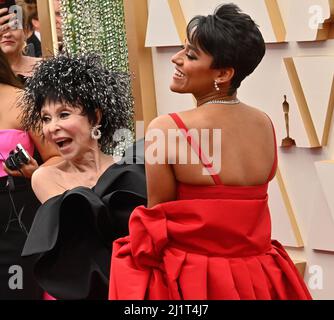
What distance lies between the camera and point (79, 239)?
112 inches

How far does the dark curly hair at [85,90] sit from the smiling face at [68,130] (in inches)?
0.8

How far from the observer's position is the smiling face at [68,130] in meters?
2.97

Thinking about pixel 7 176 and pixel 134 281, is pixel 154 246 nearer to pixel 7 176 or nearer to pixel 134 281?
pixel 134 281

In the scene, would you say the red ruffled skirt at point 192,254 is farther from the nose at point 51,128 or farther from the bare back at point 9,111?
the bare back at point 9,111

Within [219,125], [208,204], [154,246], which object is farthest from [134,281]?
[219,125]

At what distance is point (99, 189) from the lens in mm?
2881

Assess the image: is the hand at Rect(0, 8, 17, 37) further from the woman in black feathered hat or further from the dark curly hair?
the dark curly hair

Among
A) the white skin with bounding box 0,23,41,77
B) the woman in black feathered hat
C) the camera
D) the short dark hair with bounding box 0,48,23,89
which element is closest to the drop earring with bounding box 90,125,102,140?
the woman in black feathered hat

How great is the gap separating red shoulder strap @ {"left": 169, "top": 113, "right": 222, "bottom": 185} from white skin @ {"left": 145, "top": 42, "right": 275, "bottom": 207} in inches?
0.4

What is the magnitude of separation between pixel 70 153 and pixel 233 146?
2.25ft

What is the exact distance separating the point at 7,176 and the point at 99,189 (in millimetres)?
968

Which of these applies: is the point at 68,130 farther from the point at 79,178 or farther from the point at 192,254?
the point at 192,254
